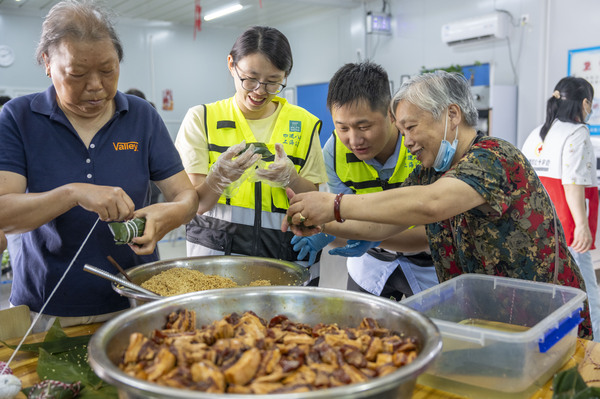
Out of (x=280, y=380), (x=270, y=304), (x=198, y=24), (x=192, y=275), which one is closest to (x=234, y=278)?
Result: (x=192, y=275)

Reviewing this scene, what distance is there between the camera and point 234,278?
1604 mm

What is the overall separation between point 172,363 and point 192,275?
652 millimetres

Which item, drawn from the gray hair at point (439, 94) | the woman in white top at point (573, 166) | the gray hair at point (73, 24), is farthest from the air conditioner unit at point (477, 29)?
the gray hair at point (73, 24)

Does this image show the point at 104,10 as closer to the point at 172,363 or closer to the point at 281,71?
the point at 281,71

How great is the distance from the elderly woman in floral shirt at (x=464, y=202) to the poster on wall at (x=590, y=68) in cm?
409

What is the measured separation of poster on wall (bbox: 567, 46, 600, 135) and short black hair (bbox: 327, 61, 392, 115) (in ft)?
12.7

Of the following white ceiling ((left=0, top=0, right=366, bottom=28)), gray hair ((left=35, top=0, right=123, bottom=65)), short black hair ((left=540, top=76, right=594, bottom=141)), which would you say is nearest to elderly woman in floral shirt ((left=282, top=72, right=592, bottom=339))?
gray hair ((left=35, top=0, right=123, bottom=65))

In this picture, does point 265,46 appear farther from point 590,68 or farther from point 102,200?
point 590,68

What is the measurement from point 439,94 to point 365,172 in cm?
67

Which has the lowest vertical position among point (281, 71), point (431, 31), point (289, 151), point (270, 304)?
point (270, 304)

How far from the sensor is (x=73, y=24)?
1382mm

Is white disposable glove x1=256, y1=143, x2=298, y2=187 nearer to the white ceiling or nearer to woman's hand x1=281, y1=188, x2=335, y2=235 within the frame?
woman's hand x1=281, y1=188, x2=335, y2=235

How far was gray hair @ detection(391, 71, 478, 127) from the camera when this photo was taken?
1544 millimetres

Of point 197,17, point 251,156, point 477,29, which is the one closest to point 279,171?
point 251,156
